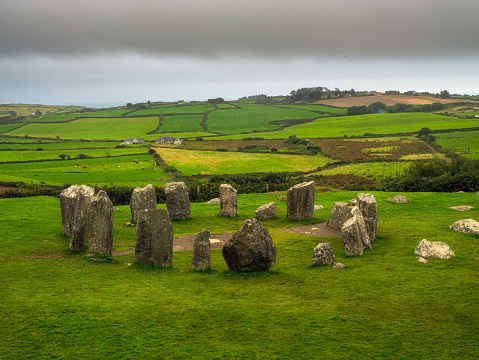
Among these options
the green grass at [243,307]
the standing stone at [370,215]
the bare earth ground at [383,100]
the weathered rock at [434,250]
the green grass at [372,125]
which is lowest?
the green grass at [243,307]

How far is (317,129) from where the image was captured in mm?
130500

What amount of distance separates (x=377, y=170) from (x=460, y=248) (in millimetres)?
47039

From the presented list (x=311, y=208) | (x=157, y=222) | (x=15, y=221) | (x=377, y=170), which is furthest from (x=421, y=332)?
(x=377, y=170)

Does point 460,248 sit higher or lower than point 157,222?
lower

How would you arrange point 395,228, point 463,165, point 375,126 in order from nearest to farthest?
1. point 395,228
2. point 463,165
3. point 375,126

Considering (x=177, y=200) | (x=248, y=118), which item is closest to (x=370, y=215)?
(x=177, y=200)

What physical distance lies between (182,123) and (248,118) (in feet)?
85.5

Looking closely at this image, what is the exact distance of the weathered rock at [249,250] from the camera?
16938mm

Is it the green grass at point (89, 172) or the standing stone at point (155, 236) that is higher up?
the standing stone at point (155, 236)

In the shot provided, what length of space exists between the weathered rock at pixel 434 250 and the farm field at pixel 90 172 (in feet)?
134

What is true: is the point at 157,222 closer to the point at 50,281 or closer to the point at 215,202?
the point at 50,281

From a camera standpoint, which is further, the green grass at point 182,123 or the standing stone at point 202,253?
the green grass at point 182,123

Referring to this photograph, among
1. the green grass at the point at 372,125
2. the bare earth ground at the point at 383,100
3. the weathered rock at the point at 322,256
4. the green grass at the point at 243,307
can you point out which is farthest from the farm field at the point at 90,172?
the bare earth ground at the point at 383,100

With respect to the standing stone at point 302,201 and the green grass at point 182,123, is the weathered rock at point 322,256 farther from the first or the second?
the green grass at point 182,123
